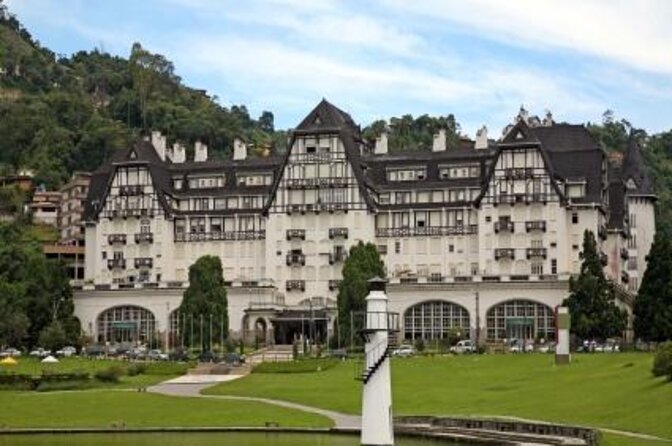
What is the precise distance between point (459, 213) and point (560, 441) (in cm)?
9082

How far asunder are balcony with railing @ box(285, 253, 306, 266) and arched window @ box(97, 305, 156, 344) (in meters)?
16.2

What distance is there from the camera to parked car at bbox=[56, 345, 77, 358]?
127825 millimetres

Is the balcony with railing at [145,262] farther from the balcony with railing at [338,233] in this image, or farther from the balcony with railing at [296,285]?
the balcony with railing at [338,233]

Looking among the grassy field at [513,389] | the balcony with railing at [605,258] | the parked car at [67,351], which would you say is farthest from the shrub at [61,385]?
the balcony with railing at [605,258]

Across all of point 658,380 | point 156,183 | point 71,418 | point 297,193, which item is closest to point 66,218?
point 156,183

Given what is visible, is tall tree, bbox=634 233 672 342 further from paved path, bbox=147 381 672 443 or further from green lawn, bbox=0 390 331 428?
green lawn, bbox=0 390 331 428

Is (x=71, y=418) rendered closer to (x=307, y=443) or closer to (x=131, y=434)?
(x=131, y=434)

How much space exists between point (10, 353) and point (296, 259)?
3515 centimetres

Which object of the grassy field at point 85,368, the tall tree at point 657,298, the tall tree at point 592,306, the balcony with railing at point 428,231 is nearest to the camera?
the grassy field at point 85,368

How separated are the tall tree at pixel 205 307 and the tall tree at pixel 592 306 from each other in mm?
32288

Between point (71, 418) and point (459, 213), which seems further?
point (459, 213)

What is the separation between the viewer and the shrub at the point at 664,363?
6800 cm

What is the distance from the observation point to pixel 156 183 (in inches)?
6073

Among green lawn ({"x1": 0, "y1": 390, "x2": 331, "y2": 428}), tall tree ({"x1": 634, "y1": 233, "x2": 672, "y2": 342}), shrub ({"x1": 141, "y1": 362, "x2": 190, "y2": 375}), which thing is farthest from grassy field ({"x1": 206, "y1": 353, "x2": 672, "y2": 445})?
tall tree ({"x1": 634, "y1": 233, "x2": 672, "y2": 342})
